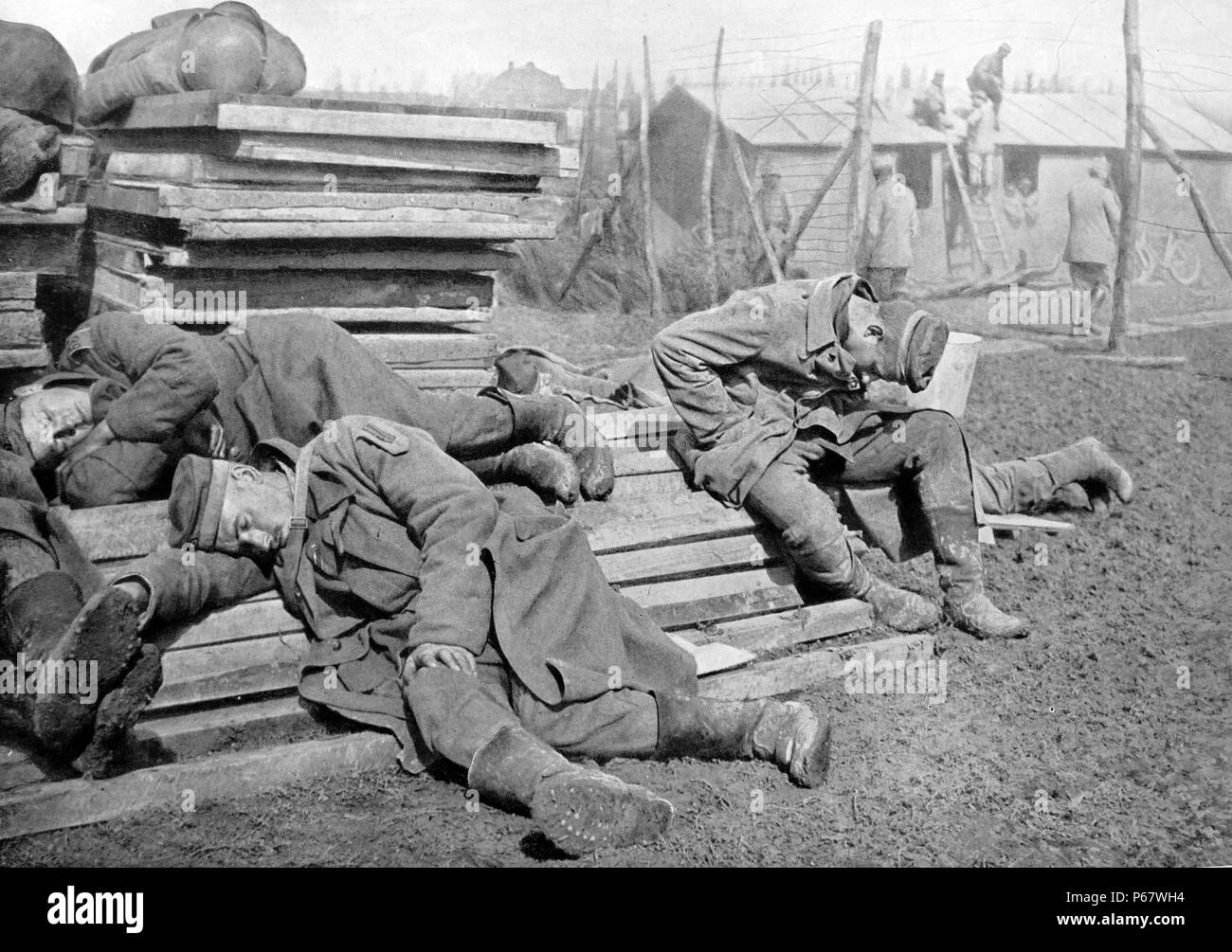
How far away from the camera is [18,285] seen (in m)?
5.58

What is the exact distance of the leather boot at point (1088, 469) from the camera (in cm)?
575

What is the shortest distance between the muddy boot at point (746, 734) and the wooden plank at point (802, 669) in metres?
0.41

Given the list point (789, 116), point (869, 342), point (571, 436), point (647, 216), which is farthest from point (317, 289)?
point (789, 116)

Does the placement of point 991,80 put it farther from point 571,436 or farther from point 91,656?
point 91,656

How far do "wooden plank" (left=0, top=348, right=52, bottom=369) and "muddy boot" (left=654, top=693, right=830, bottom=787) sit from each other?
3.92m

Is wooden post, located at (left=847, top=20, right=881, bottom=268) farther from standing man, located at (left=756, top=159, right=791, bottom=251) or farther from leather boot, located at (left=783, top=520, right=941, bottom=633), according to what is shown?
leather boot, located at (left=783, top=520, right=941, bottom=633)

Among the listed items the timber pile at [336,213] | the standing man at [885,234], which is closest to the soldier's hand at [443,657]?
the timber pile at [336,213]

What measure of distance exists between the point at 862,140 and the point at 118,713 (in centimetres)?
860

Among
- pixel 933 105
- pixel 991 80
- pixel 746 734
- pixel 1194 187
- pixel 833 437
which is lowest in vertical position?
pixel 746 734

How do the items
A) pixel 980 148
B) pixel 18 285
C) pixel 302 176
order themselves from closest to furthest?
pixel 18 285 → pixel 302 176 → pixel 980 148

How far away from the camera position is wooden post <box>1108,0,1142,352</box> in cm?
941

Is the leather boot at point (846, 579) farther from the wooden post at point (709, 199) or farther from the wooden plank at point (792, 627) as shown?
the wooden post at point (709, 199)

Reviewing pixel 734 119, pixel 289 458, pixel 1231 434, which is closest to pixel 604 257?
pixel 734 119

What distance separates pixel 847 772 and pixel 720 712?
47 centimetres
